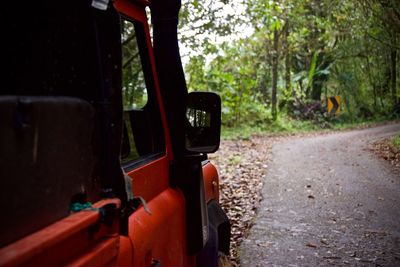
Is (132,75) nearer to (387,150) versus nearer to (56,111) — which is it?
(56,111)

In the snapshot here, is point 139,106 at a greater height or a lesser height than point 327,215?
greater

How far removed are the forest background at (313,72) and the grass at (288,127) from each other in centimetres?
5

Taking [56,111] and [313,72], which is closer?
[56,111]

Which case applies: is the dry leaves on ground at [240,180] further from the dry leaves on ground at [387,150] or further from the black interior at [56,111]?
the black interior at [56,111]

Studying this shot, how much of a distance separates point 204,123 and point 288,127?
64.4 ft

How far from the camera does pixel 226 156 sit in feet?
43.0

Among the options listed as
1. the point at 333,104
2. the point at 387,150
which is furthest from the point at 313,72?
the point at 387,150

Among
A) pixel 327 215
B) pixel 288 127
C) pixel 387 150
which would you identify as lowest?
pixel 327 215

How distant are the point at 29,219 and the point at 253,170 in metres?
9.99

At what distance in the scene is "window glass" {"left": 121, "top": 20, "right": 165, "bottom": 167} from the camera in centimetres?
239

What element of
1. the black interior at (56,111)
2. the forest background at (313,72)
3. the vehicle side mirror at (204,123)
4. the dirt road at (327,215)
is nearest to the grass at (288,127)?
the forest background at (313,72)

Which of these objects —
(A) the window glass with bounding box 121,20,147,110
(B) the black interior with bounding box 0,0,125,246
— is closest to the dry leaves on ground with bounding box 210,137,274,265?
(A) the window glass with bounding box 121,20,147,110

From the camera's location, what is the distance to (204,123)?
250 cm

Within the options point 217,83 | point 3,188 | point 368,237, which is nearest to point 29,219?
point 3,188
